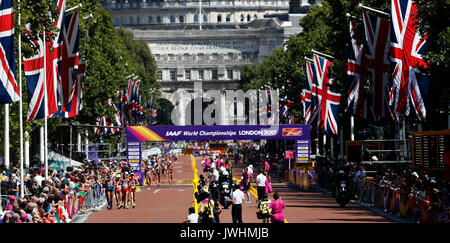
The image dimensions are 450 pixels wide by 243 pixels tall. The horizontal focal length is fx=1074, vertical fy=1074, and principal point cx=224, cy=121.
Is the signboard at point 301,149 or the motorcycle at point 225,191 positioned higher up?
the signboard at point 301,149

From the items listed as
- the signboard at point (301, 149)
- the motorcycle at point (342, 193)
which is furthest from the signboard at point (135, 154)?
the motorcycle at point (342, 193)

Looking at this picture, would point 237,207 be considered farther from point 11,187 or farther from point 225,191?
point 225,191

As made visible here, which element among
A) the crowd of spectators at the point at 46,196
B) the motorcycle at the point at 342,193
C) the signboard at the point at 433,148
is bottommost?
the motorcycle at the point at 342,193

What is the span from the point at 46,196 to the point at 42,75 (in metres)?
7.14

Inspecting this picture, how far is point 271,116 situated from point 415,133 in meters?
62.3

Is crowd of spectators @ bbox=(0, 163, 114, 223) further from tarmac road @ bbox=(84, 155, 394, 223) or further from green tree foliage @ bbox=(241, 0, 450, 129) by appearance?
green tree foliage @ bbox=(241, 0, 450, 129)

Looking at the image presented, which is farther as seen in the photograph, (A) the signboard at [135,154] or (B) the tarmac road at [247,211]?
(A) the signboard at [135,154]

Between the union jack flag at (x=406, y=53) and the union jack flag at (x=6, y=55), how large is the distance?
14330mm

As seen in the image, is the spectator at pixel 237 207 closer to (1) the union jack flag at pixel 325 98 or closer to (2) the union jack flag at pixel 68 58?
(2) the union jack flag at pixel 68 58

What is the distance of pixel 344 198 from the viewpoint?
137 ft

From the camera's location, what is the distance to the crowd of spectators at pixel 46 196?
25.2 metres

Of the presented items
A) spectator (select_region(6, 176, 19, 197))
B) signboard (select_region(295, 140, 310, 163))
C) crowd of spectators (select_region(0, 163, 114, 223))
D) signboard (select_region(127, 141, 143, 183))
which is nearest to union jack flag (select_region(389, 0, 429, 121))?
crowd of spectators (select_region(0, 163, 114, 223))

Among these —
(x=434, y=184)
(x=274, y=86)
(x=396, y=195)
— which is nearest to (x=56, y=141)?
(x=274, y=86)

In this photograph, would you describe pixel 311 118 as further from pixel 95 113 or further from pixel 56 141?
pixel 56 141
